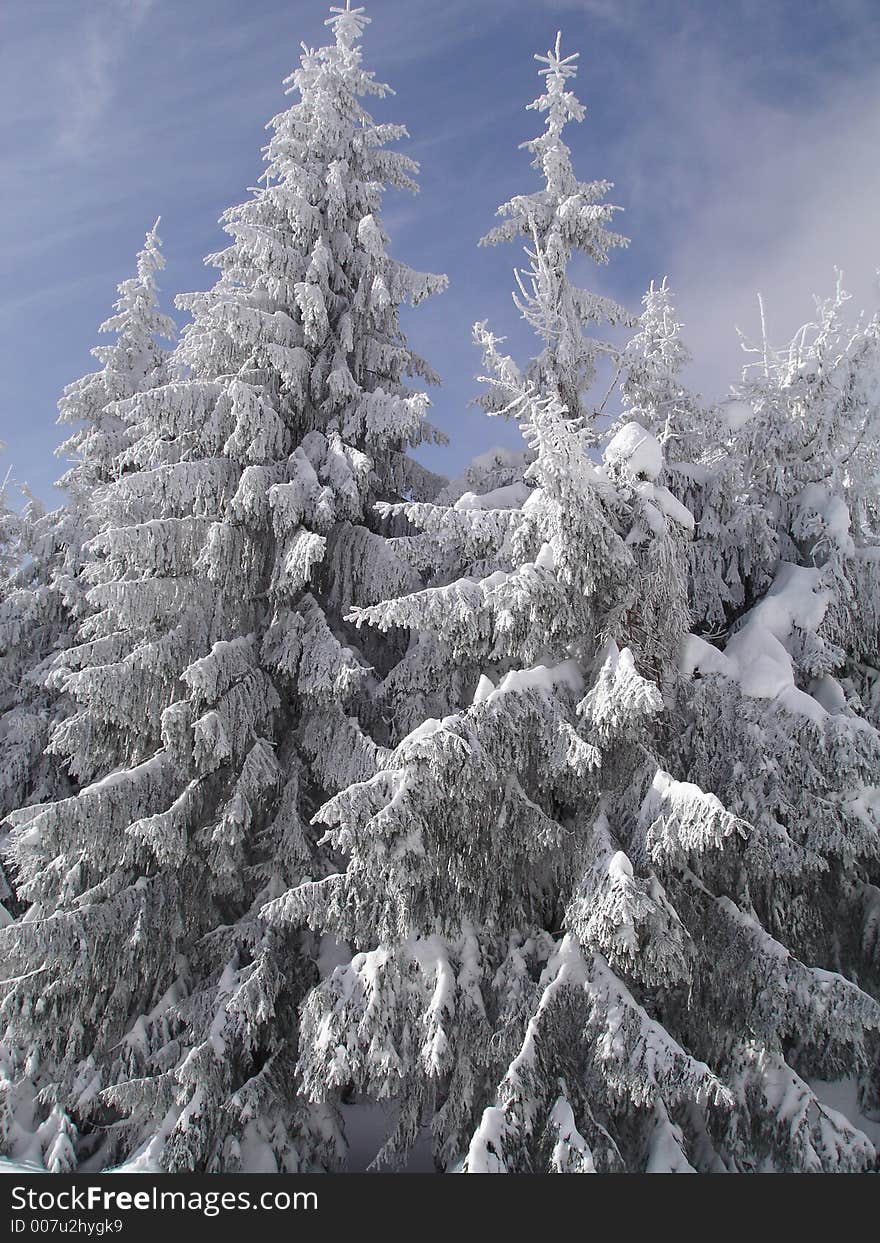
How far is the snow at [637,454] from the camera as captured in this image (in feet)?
25.5

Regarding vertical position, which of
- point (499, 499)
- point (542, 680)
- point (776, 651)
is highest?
point (499, 499)

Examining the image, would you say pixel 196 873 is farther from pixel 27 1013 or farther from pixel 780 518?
pixel 780 518

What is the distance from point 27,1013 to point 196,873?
2097mm

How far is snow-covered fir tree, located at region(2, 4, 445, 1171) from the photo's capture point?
26.1 feet

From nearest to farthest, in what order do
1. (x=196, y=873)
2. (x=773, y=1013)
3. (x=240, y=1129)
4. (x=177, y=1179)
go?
(x=773, y=1013), (x=177, y=1179), (x=240, y=1129), (x=196, y=873)

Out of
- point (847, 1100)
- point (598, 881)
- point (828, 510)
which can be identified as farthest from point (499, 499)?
point (847, 1100)

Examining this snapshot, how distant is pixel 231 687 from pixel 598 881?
490 cm

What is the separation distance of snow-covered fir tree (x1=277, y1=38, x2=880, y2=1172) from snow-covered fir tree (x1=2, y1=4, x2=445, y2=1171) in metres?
1.48

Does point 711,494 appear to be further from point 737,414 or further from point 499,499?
point 499,499

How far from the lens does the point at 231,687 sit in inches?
359

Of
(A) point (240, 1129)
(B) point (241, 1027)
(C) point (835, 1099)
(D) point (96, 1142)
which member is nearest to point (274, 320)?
(B) point (241, 1027)

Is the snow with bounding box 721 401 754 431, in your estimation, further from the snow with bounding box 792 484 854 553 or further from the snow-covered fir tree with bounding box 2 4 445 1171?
the snow-covered fir tree with bounding box 2 4 445 1171

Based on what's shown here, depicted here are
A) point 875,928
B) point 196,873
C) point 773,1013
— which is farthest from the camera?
point 196,873

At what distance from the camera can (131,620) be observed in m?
9.30
